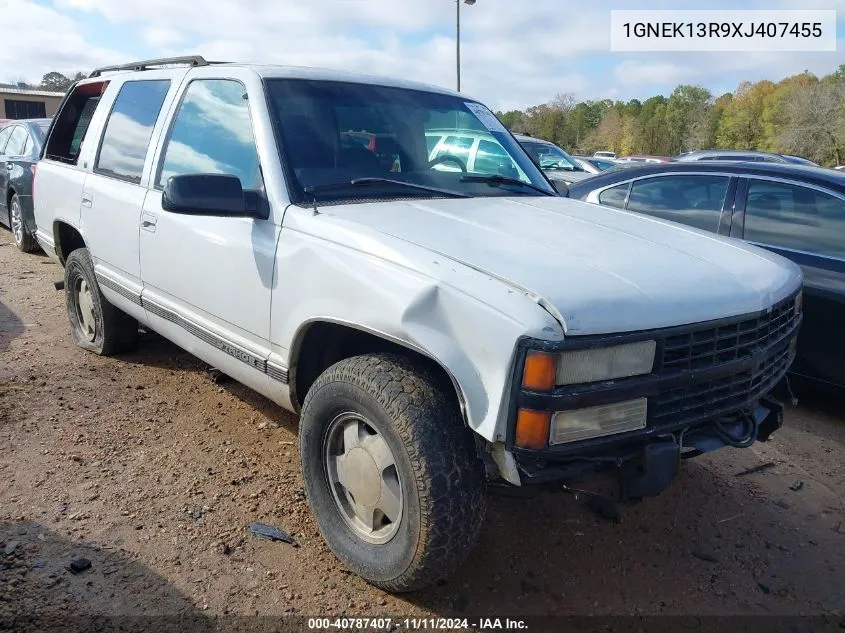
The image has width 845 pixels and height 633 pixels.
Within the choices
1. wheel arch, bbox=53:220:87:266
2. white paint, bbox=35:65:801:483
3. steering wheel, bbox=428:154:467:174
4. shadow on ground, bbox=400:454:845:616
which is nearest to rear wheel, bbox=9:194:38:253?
wheel arch, bbox=53:220:87:266

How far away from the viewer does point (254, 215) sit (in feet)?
9.34

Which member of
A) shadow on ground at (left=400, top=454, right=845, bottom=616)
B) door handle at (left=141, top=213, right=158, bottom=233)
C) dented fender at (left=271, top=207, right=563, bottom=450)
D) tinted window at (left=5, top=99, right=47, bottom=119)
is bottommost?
shadow on ground at (left=400, top=454, right=845, bottom=616)

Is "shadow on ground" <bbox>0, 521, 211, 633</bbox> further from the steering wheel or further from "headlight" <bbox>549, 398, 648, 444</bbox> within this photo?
the steering wheel

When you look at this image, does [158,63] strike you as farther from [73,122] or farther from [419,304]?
[419,304]

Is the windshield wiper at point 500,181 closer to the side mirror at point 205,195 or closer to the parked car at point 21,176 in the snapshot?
the side mirror at point 205,195

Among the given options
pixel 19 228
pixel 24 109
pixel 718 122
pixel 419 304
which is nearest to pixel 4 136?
pixel 19 228

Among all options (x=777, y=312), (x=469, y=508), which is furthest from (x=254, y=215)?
(x=777, y=312)

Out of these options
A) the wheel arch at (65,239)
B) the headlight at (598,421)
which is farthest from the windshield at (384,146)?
the wheel arch at (65,239)

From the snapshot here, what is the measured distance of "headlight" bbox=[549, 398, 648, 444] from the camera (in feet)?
6.64

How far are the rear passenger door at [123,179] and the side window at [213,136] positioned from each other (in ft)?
0.69

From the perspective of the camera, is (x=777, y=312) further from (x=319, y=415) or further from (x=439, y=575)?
(x=319, y=415)

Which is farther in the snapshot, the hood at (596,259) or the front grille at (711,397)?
the front grille at (711,397)

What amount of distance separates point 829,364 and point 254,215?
3370 mm

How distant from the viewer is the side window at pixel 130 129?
12.7ft
